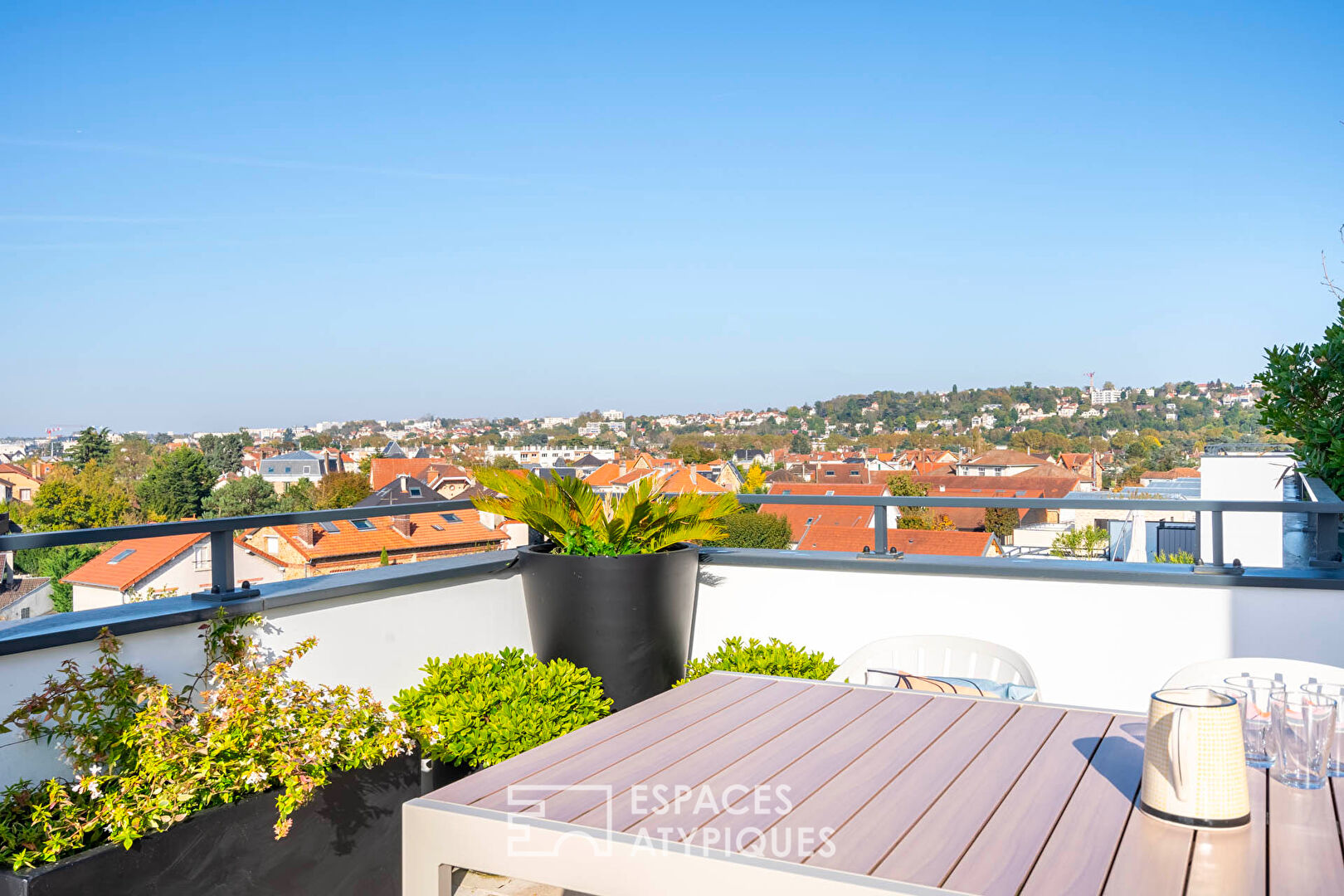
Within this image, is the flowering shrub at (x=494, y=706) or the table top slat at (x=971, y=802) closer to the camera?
the table top slat at (x=971, y=802)

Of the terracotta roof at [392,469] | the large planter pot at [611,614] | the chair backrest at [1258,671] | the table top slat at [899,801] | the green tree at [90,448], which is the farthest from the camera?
the green tree at [90,448]

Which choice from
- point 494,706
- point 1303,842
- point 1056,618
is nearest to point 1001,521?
point 1056,618

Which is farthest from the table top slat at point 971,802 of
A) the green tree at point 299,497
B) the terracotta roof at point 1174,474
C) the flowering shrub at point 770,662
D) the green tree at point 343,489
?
the terracotta roof at point 1174,474

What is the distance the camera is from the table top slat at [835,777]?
1.28 metres

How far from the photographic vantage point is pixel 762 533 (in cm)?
397

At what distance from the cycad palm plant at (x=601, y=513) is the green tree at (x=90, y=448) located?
2439mm

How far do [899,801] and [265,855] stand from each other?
4.66ft

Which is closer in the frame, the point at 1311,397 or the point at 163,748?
the point at 163,748

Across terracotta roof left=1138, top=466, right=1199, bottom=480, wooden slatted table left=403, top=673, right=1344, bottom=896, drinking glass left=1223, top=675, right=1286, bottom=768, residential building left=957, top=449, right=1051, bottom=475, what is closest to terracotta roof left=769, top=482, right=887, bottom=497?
residential building left=957, top=449, right=1051, bottom=475

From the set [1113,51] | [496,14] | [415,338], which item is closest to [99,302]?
[415,338]

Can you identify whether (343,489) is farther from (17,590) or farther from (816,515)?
(17,590)

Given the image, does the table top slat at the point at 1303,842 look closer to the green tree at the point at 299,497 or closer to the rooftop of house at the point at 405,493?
the green tree at the point at 299,497

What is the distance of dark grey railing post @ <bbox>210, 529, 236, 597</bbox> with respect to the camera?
2572 mm

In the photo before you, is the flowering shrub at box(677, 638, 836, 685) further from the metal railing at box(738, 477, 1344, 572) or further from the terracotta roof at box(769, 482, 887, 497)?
the terracotta roof at box(769, 482, 887, 497)
